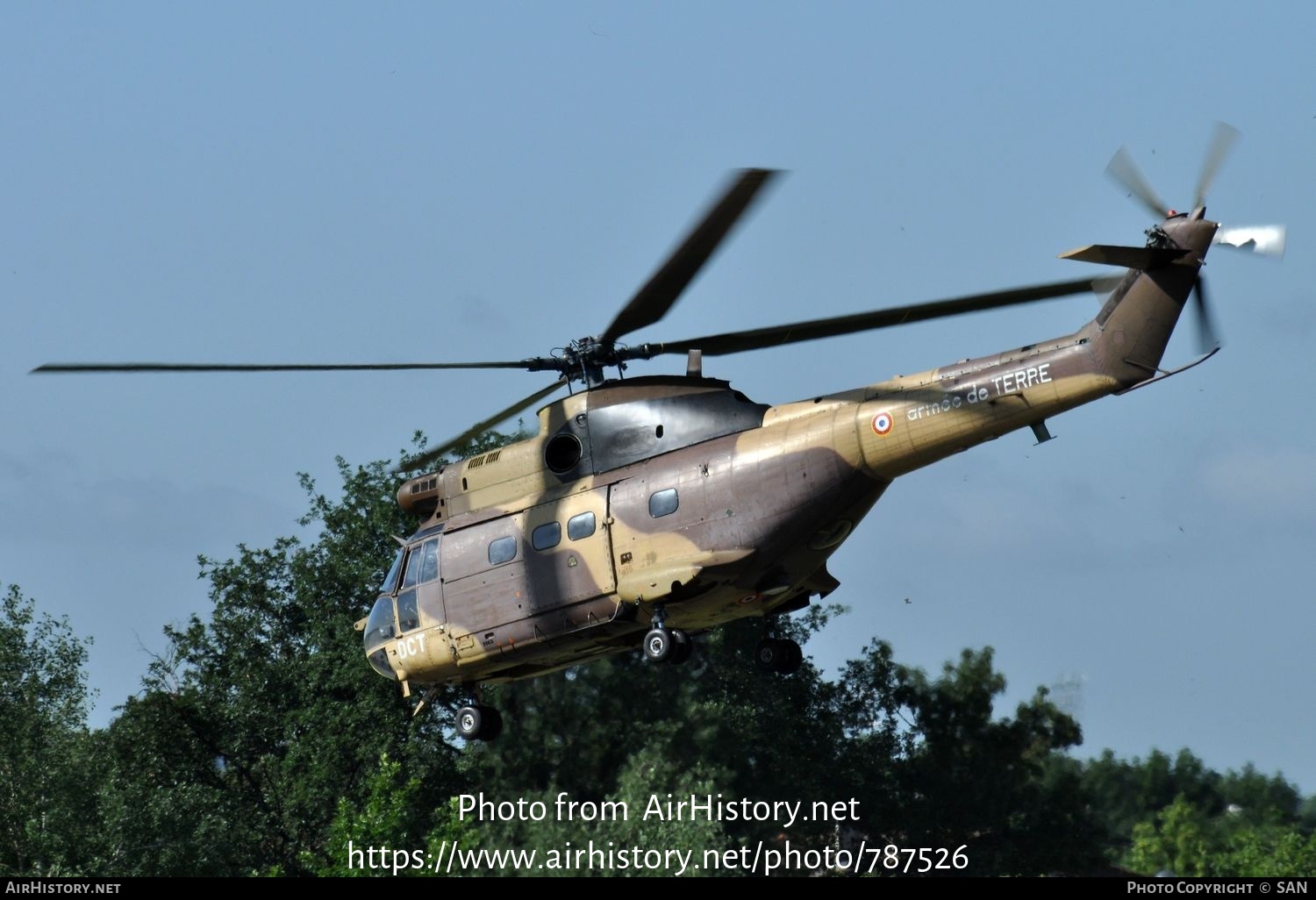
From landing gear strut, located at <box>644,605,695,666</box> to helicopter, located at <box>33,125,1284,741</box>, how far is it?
26mm

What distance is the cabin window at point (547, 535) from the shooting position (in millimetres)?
24547

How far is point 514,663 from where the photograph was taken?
2534 cm

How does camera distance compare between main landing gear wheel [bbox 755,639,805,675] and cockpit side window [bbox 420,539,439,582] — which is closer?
main landing gear wheel [bbox 755,639,805,675]

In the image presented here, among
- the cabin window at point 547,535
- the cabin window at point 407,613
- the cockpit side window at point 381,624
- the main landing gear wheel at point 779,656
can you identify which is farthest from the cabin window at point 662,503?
the cockpit side window at point 381,624

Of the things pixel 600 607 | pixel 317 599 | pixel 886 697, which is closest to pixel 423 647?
pixel 600 607

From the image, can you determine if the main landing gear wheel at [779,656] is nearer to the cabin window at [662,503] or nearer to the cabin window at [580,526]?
the cabin window at [662,503]

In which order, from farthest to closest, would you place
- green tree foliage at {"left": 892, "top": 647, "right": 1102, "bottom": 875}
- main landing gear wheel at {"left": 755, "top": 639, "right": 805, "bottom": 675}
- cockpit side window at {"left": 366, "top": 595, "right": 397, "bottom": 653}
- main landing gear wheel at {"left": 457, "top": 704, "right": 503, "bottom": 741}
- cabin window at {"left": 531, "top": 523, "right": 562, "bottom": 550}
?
1. green tree foliage at {"left": 892, "top": 647, "right": 1102, "bottom": 875}
2. cockpit side window at {"left": 366, "top": 595, "right": 397, "bottom": 653}
3. main landing gear wheel at {"left": 457, "top": 704, "right": 503, "bottom": 741}
4. main landing gear wheel at {"left": 755, "top": 639, "right": 805, "bottom": 675}
5. cabin window at {"left": 531, "top": 523, "right": 562, "bottom": 550}

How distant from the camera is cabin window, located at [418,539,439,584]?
85.9 ft

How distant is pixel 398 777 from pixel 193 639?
796 centimetres

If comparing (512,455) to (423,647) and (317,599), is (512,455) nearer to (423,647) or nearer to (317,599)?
(423,647)

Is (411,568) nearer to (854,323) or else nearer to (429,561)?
(429,561)

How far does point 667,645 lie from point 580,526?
85.7 inches

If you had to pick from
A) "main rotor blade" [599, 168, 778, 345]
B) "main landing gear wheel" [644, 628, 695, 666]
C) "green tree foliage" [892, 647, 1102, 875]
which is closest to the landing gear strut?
"main landing gear wheel" [644, 628, 695, 666]

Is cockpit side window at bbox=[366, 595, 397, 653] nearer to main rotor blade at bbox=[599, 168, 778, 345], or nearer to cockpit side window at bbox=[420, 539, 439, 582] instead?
cockpit side window at bbox=[420, 539, 439, 582]
